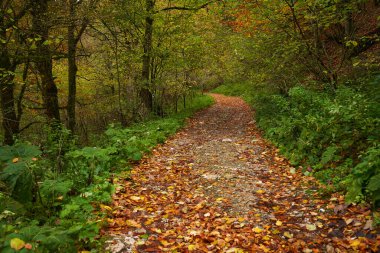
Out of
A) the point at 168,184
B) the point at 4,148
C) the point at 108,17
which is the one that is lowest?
the point at 168,184

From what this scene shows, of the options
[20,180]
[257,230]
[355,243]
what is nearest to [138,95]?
[20,180]

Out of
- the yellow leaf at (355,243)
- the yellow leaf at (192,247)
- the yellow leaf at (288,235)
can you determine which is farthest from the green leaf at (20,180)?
the yellow leaf at (355,243)

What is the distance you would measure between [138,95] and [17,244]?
12.1m

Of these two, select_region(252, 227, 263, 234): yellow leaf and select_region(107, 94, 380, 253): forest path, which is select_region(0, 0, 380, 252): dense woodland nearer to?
select_region(107, 94, 380, 253): forest path

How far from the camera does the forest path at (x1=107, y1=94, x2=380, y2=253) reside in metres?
4.14

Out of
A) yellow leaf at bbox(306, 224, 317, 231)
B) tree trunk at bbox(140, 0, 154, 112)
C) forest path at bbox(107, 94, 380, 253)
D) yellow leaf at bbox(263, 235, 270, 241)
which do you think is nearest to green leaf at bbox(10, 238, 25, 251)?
forest path at bbox(107, 94, 380, 253)

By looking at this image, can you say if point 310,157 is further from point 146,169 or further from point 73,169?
point 73,169

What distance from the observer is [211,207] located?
5.38 meters

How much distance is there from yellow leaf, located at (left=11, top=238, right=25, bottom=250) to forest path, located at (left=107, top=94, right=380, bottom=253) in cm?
143

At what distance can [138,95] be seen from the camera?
1445cm

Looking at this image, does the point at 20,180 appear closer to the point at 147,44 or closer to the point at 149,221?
the point at 149,221

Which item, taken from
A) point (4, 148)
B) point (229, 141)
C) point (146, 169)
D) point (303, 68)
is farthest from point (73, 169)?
point (303, 68)

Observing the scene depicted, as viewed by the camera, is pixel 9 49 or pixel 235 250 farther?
pixel 9 49

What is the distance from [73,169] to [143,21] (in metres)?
9.64
